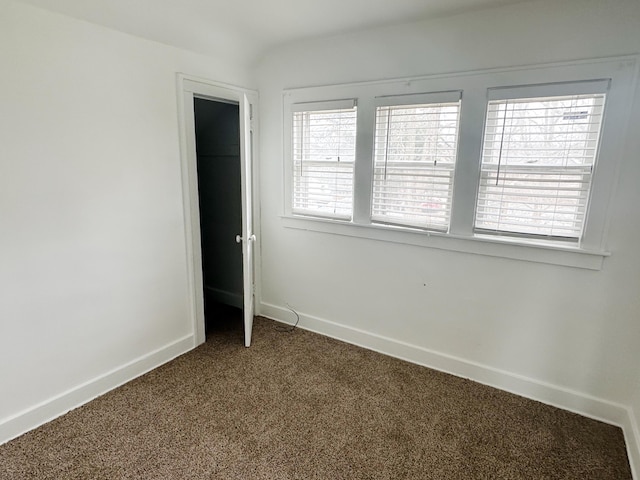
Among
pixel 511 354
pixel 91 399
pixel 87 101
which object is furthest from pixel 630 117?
pixel 91 399

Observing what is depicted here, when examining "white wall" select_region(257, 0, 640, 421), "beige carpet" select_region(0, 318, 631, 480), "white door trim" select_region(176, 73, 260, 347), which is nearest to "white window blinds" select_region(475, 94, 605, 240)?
"white wall" select_region(257, 0, 640, 421)

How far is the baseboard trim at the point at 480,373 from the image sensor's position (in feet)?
7.00

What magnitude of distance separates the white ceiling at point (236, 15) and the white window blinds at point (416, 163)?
0.56 meters

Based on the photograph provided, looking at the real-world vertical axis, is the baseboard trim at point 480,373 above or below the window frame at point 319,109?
below

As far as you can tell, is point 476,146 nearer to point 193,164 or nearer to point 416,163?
point 416,163

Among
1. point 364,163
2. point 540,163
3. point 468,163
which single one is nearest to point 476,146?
point 468,163

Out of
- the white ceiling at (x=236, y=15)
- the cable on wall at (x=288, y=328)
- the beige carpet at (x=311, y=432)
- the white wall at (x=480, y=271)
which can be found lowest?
the beige carpet at (x=311, y=432)

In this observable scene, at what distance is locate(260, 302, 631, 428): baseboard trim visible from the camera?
7.00ft

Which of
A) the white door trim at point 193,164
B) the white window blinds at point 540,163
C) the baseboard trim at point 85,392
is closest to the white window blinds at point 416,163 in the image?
the white window blinds at point 540,163

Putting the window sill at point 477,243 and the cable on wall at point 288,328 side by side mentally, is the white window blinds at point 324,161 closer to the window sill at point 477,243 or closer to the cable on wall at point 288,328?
the window sill at point 477,243

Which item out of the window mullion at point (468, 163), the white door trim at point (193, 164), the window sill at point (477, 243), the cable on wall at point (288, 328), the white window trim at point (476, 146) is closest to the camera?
the white window trim at point (476, 146)

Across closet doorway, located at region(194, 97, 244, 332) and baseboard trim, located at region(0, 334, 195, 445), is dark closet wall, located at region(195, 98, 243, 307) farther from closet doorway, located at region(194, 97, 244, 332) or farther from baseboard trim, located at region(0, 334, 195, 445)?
baseboard trim, located at region(0, 334, 195, 445)

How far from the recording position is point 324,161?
113 inches

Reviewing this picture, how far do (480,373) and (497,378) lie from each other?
11 cm
